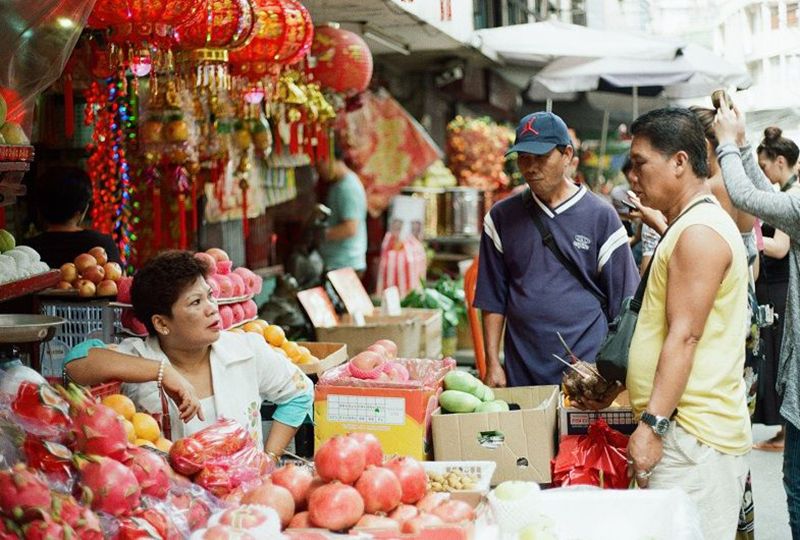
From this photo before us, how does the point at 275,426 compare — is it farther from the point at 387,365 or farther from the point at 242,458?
the point at 242,458

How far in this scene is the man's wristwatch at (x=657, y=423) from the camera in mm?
3199

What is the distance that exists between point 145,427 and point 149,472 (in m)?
0.70

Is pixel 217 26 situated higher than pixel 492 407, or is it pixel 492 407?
pixel 217 26

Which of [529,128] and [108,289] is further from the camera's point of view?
[529,128]

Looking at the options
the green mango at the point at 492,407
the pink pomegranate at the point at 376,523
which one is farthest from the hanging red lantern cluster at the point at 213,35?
the pink pomegranate at the point at 376,523

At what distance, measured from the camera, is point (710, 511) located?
130 inches

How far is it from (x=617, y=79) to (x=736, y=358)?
7297mm

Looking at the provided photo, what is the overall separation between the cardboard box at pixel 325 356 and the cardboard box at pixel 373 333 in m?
1.47

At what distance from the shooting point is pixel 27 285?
3.50 m

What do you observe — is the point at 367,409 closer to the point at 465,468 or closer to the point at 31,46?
the point at 465,468

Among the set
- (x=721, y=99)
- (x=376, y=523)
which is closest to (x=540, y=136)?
(x=721, y=99)

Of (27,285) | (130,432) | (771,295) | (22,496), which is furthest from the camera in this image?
(771,295)

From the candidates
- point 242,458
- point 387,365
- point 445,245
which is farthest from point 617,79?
point 242,458

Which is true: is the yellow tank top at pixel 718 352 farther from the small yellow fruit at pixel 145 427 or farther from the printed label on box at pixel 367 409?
the small yellow fruit at pixel 145 427
